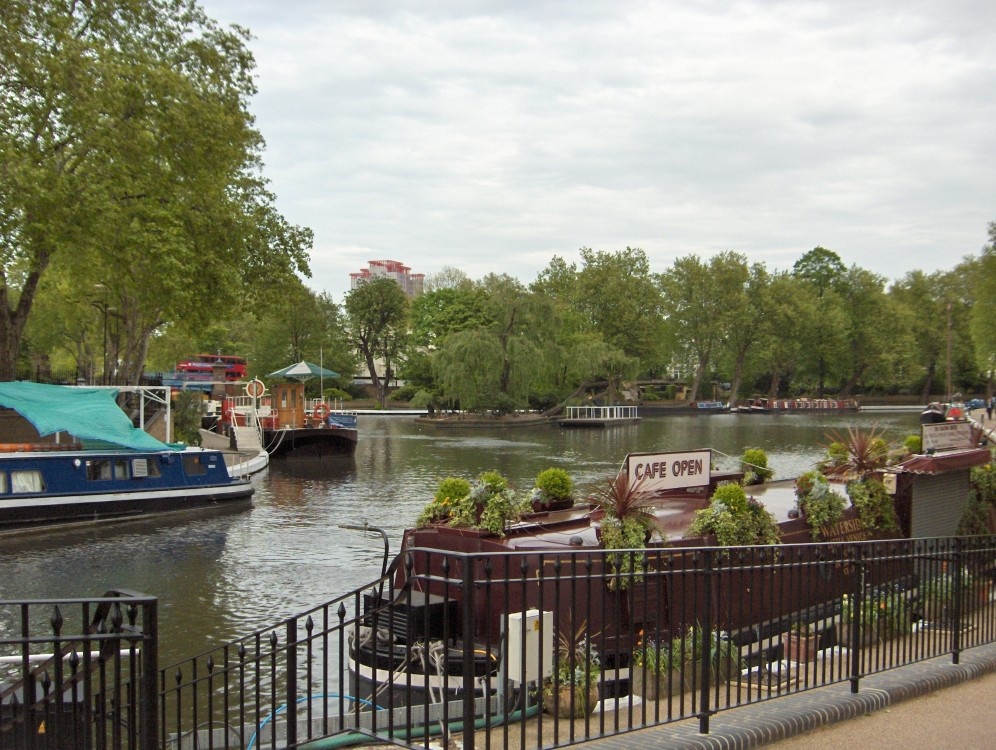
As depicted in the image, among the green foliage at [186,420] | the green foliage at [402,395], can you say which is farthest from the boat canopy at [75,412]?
the green foliage at [402,395]

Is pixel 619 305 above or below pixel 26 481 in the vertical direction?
above

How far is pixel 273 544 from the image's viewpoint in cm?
2505

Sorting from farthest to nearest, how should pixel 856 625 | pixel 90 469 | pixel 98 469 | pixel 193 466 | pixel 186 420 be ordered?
pixel 186 420, pixel 193 466, pixel 98 469, pixel 90 469, pixel 856 625

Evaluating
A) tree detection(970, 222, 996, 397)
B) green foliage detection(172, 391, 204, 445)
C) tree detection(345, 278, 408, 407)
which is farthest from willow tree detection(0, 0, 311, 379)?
tree detection(345, 278, 408, 407)

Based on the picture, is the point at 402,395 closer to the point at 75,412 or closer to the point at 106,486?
the point at 75,412

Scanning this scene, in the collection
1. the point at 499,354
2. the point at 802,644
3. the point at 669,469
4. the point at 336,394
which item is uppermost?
the point at 499,354

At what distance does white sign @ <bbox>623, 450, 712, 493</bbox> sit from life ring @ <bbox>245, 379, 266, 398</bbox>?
126ft

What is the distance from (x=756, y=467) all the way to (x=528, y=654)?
1199 cm

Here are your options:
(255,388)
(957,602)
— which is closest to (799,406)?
(255,388)

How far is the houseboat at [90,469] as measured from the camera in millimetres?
27109

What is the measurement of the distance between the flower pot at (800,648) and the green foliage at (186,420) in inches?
1436

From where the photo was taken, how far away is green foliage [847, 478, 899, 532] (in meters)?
14.4

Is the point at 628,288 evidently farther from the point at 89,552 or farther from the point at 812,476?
the point at 812,476

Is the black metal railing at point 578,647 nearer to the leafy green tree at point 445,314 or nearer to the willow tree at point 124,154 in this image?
the willow tree at point 124,154
